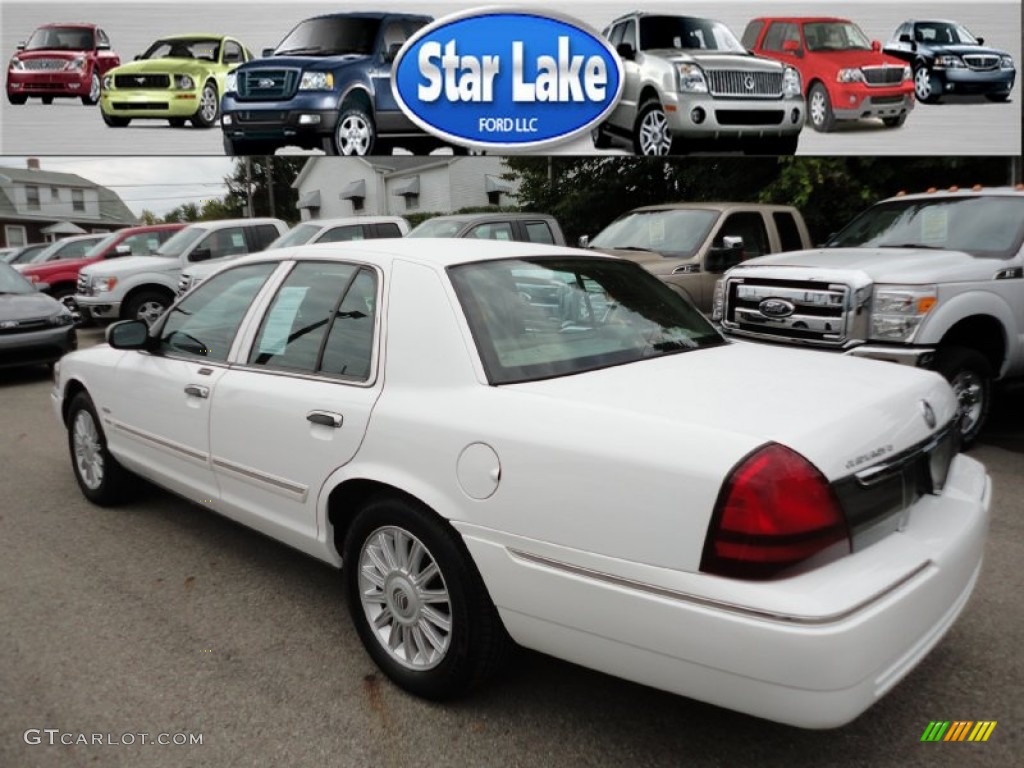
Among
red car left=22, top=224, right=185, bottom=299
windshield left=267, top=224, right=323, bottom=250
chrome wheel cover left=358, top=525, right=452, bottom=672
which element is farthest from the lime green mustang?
chrome wheel cover left=358, top=525, right=452, bottom=672

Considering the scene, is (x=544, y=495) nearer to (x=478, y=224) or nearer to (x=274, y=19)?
(x=478, y=224)

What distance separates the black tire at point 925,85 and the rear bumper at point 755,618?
13.1m

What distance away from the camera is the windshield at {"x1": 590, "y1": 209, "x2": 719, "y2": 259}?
9445mm

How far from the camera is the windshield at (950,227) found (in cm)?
655

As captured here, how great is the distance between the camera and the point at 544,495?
253cm

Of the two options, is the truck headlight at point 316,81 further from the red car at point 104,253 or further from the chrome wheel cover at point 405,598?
the chrome wheel cover at point 405,598

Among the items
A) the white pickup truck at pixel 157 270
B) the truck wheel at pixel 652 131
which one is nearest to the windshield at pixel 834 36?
the truck wheel at pixel 652 131

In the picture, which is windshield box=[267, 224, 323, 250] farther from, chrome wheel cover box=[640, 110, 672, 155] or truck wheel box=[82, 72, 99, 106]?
chrome wheel cover box=[640, 110, 672, 155]

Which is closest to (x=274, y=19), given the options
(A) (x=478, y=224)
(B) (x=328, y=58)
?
(B) (x=328, y=58)

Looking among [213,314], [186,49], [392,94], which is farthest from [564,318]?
[186,49]

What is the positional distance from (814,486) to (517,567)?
0.89 metres

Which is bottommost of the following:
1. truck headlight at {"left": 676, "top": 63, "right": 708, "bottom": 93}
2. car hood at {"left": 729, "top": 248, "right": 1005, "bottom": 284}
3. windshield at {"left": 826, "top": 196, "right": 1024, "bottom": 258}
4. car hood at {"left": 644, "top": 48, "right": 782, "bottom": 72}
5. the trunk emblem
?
the trunk emblem

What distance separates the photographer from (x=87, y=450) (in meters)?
5.27

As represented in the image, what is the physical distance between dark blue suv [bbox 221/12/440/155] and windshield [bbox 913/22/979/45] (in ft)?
25.9
